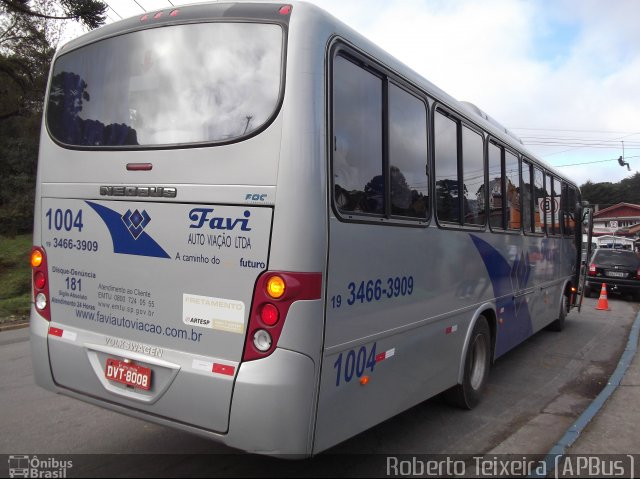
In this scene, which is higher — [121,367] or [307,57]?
[307,57]

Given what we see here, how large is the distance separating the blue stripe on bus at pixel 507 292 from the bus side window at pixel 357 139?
1.95 m

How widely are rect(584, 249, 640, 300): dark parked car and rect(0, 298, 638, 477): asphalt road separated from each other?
34.9ft

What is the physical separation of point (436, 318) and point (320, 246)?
181 centimetres

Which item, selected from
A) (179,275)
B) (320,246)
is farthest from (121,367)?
(320,246)

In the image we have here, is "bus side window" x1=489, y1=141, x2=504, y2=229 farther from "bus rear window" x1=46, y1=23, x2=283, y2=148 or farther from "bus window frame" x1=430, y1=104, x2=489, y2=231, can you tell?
"bus rear window" x1=46, y1=23, x2=283, y2=148

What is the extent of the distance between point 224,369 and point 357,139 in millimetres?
1660

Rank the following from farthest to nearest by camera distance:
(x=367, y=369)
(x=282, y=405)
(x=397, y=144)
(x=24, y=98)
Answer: (x=24, y=98) < (x=397, y=144) < (x=367, y=369) < (x=282, y=405)

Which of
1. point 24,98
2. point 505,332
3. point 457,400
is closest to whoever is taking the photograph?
point 457,400

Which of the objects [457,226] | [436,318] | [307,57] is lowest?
[436,318]

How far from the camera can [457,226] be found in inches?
186

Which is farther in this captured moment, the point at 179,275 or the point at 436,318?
the point at 436,318

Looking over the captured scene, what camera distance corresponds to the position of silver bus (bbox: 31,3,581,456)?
2854mm

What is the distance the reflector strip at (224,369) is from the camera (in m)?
2.91

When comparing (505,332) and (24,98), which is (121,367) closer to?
(505,332)
